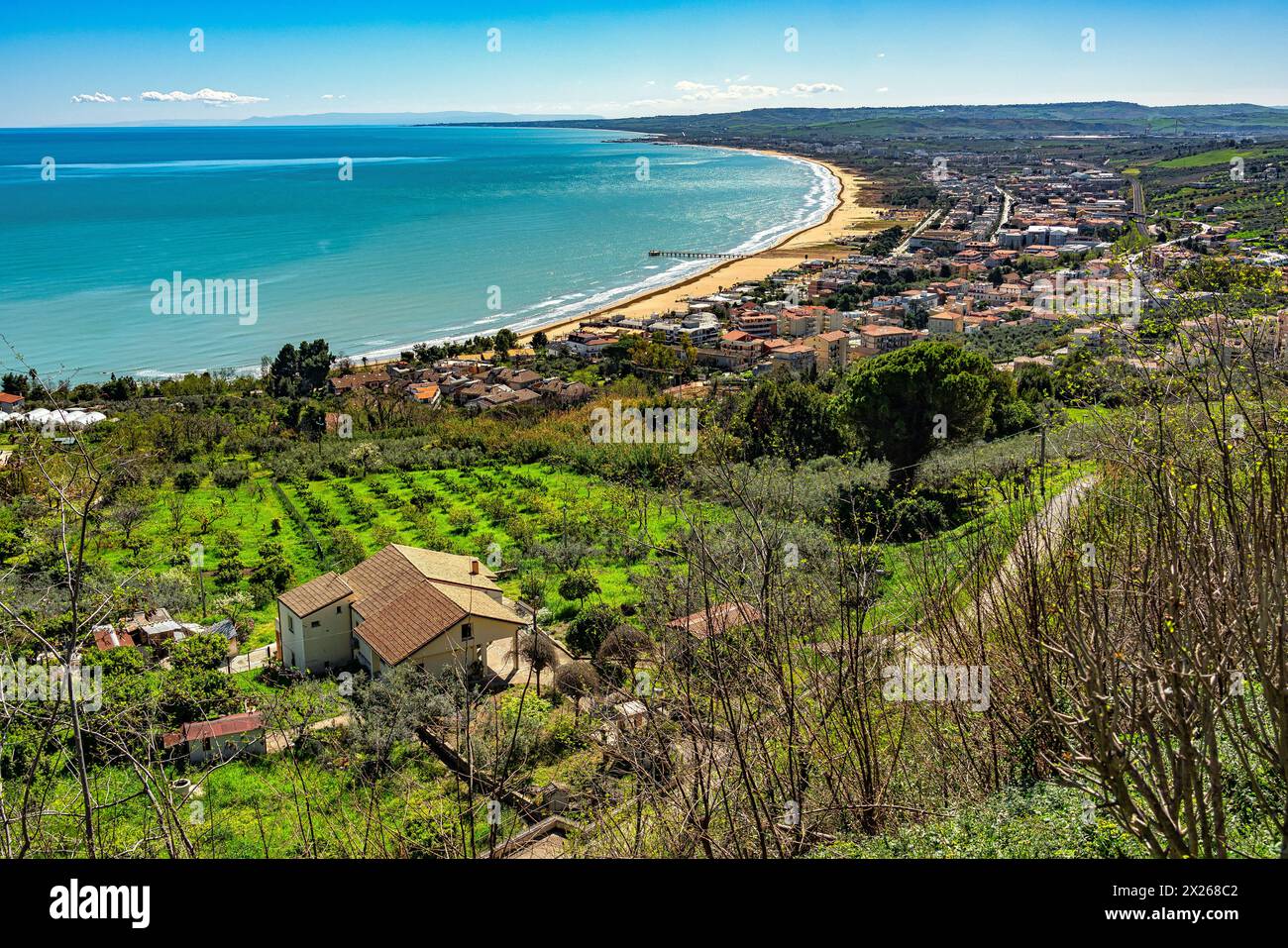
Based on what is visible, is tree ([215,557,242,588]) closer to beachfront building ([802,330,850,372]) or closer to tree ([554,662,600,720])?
tree ([554,662,600,720])

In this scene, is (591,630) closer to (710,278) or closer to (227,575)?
(227,575)

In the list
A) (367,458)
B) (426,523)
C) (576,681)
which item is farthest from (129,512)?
(576,681)

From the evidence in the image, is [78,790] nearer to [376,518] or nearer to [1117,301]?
[1117,301]

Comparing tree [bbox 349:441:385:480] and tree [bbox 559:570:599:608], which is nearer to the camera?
tree [bbox 559:570:599:608]

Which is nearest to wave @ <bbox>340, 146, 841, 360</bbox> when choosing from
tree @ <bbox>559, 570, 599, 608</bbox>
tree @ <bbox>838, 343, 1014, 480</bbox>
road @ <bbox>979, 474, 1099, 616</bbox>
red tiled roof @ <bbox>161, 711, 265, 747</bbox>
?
tree @ <bbox>838, 343, 1014, 480</bbox>

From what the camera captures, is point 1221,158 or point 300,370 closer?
point 300,370
